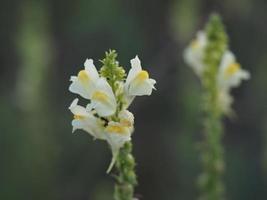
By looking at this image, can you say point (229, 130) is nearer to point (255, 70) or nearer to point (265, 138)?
point (255, 70)

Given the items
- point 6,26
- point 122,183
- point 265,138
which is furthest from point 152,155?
point 122,183

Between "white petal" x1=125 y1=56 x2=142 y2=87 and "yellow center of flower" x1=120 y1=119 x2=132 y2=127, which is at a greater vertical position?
"white petal" x1=125 y1=56 x2=142 y2=87

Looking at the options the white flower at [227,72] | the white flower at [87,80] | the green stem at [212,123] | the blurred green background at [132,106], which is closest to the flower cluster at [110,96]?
the white flower at [87,80]

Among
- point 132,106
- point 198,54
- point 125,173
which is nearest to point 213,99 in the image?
point 198,54

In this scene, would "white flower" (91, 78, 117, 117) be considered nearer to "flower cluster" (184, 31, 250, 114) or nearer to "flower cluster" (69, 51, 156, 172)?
"flower cluster" (69, 51, 156, 172)

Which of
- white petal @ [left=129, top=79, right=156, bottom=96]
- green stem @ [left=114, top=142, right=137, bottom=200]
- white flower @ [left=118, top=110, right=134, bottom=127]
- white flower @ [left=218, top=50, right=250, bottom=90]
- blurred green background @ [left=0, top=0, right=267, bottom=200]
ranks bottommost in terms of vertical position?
green stem @ [left=114, top=142, right=137, bottom=200]

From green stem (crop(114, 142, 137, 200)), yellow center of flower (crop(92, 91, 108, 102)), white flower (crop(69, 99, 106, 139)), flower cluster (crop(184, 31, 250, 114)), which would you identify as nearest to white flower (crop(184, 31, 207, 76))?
flower cluster (crop(184, 31, 250, 114))
